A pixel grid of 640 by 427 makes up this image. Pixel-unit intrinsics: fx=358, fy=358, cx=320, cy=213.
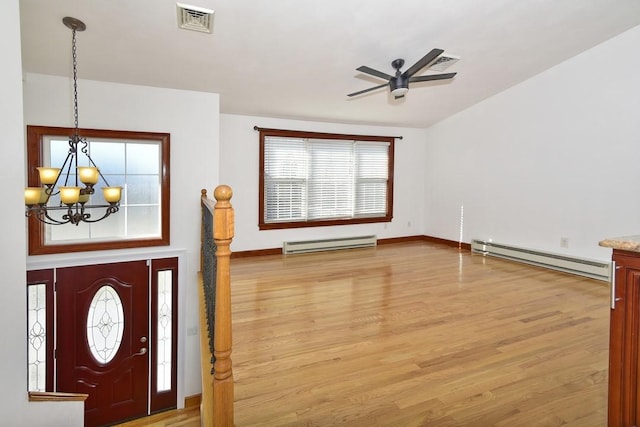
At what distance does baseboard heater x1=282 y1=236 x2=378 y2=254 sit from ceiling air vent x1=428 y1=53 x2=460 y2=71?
3.25 metres

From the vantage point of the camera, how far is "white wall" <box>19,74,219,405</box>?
4008 millimetres

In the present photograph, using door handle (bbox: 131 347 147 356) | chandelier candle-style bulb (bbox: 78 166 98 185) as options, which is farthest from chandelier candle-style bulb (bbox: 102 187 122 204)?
door handle (bbox: 131 347 147 356)

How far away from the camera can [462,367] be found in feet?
8.02

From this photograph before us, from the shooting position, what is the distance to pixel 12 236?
2.28 meters

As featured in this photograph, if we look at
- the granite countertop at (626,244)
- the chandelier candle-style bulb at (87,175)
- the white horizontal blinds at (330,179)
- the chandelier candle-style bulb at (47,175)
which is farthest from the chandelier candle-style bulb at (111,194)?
the white horizontal blinds at (330,179)

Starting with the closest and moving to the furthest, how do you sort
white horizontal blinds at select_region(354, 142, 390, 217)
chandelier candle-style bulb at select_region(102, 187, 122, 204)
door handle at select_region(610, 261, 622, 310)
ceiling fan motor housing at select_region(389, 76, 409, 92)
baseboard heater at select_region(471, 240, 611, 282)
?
door handle at select_region(610, 261, 622, 310) → chandelier candle-style bulb at select_region(102, 187, 122, 204) → ceiling fan motor housing at select_region(389, 76, 409, 92) → baseboard heater at select_region(471, 240, 611, 282) → white horizontal blinds at select_region(354, 142, 390, 217)

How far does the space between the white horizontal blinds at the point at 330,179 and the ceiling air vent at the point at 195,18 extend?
332 centimetres

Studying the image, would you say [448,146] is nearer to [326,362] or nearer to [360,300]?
[360,300]

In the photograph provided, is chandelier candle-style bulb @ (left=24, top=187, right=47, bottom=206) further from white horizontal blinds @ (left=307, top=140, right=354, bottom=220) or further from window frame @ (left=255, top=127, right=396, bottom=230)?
white horizontal blinds @ (left=307, top=140, right=354, bottom=220)

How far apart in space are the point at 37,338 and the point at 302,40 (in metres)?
4.29

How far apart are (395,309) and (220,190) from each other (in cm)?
260

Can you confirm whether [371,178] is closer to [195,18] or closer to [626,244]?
[195,18]

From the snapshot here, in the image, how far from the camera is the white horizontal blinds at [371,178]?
690cm

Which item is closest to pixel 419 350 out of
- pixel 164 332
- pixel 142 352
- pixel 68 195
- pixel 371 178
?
pixel 68 195
